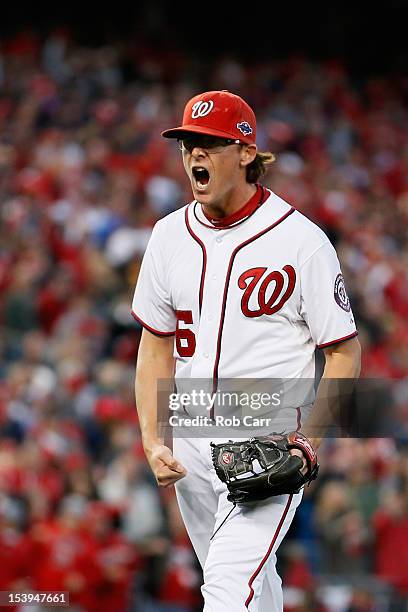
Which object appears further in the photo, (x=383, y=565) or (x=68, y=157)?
(x=68, y=157)

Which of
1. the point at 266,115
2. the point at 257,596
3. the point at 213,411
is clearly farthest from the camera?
the point at 266,115

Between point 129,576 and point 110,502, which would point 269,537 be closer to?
point 129,576

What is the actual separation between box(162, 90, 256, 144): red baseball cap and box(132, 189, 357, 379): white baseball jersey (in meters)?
0.27

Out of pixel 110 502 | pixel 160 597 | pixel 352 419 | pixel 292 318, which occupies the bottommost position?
pixel 160 597

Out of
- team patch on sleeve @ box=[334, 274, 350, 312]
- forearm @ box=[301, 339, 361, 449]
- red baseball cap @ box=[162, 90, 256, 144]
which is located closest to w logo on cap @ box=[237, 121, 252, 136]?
red baseball cap @ box=[162, 90, 256, 144]

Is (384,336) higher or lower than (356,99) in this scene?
lower

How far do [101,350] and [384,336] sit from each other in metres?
2.83

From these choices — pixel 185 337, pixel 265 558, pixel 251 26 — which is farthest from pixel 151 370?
pixel 251 26

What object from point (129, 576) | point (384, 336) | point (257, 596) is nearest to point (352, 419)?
point (257, 596)

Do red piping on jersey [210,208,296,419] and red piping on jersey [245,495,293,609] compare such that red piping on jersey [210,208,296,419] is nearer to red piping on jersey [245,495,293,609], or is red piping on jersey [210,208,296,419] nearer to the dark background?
red piping on jersey [245,495,293,609]

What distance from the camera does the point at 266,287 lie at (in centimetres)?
372

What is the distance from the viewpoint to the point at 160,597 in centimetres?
730

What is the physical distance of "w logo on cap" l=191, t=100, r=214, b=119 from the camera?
147 inches

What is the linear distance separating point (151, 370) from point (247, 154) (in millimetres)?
751
